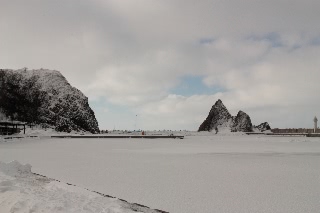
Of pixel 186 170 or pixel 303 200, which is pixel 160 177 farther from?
pixel 303 200

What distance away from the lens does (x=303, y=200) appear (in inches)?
206

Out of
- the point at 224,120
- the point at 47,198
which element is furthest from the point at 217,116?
the point at 47,198

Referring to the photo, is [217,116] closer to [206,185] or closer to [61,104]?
[61,104]

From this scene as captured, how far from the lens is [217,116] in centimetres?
7300

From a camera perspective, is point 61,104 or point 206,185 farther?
point 61,104

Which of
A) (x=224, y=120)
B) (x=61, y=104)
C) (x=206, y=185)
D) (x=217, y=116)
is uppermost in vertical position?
(x=61, y=104)

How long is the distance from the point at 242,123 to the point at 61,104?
119 ft

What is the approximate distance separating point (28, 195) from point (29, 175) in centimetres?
235

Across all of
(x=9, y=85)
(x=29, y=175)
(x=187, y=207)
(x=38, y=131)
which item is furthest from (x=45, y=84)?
(x=187, y=207)

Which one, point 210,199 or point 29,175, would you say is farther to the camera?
point 29,175

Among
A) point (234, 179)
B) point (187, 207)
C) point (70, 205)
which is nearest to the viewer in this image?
point (70, 205)

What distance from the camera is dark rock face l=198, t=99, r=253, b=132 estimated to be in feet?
226

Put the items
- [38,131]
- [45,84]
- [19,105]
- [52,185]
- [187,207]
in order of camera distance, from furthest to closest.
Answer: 1. [45,84]
2. [19,105]
3. [38,131]
4. [52,185]
5. [187,207]

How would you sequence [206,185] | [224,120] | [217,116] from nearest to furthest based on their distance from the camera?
[206,185], [224,120], [217,116]
